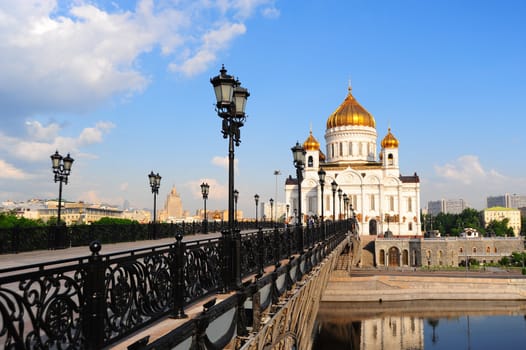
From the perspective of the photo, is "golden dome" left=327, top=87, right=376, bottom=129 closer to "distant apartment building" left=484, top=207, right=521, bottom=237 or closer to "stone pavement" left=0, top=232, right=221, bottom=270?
"stone pavement" left=0, top=232, right=221, bottom=270

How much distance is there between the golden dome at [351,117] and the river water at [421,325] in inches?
1489

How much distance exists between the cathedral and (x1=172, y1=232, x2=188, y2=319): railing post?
59.0 m

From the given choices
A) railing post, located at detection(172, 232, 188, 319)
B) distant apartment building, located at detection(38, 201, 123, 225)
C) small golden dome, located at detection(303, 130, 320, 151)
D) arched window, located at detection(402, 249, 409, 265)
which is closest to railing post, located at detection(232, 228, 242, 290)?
railing post, located at detection(172, 232, 188, 319)

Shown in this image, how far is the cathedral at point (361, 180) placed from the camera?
67.6 meters

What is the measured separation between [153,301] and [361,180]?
63.9 metres

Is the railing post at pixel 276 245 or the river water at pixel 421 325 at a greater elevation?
the railing post at pixel 276 245

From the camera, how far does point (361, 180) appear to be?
67.6 metres

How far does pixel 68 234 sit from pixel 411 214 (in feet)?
196

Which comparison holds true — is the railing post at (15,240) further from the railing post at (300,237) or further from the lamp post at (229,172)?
the lamp post at (229,172)

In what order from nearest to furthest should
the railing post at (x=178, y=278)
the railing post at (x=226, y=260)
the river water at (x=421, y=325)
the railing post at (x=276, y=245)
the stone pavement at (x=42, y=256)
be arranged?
1. the railing post at (x=178, y=278)
2. the railing post at (x=226, y=260)
3. the stone pavement at (x=42, y=256)
4. the railing post at (x=276, y=245)
5. the river water at (x=421, y=325)

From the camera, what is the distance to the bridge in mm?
3928

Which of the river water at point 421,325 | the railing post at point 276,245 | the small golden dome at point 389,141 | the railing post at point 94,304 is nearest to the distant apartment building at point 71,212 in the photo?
the small golden dome at point 389,141

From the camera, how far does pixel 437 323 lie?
3400 centimetres

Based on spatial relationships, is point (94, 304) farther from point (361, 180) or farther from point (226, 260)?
point (361, 180)
